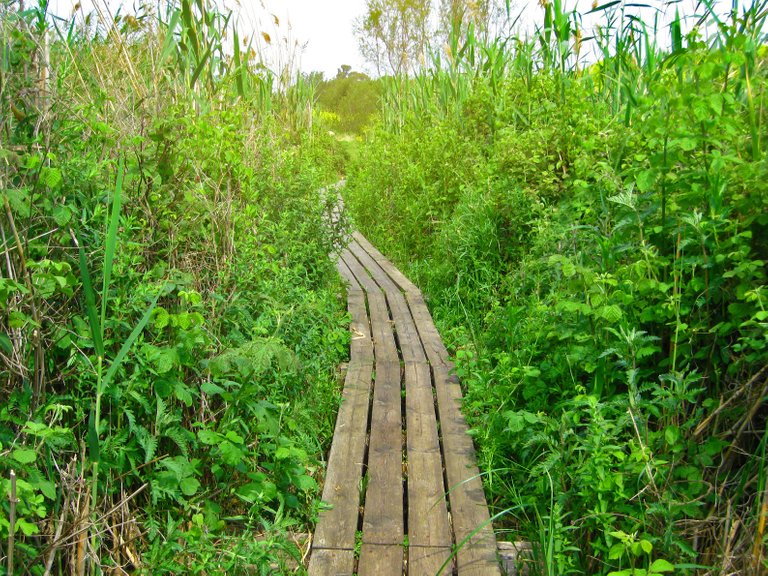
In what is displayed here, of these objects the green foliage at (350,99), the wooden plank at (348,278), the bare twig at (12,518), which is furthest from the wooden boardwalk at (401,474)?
the green foliage at (350,99)

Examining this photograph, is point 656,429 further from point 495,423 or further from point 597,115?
point 597,115

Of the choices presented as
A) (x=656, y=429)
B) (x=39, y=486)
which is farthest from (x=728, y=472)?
(x=39, y=486)

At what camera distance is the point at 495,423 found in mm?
3506

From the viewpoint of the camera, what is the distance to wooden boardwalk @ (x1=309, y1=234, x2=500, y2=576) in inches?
102

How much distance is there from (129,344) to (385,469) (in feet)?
5.15

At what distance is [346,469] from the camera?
3205 millimetres

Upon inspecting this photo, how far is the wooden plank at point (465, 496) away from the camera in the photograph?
2.56 m

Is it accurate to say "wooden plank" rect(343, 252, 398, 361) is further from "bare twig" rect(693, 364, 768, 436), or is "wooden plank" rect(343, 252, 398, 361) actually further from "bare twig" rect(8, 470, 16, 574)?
"bare twig" rect(8, 470, 16, 574)

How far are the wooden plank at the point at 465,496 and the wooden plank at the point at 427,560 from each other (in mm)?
52

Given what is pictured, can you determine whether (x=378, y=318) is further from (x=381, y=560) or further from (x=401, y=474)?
(x=381, y=560)

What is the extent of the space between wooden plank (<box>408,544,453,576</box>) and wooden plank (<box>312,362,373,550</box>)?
25 cm

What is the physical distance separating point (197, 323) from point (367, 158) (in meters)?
8.94

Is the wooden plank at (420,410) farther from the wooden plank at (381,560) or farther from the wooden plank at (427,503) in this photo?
the wooden plank at (381,560)

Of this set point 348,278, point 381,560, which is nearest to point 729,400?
point 381,560
